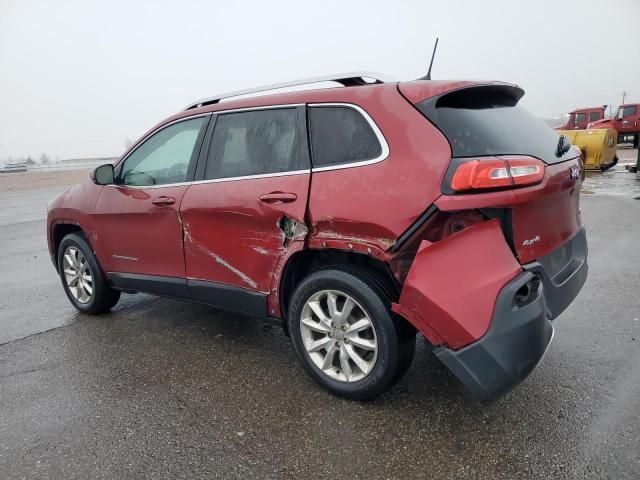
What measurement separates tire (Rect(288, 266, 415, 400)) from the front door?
3.84 ft

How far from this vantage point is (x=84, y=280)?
4336 mm

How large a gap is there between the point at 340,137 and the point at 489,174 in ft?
2.81

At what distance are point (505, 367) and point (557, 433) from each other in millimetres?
545

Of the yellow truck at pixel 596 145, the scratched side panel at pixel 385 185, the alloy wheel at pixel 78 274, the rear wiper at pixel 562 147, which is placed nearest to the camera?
the scratched side panel at pixel 385 185

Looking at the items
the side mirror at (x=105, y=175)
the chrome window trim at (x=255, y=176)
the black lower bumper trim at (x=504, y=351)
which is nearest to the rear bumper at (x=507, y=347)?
the black lower bumper trim at (x=504, y=351)

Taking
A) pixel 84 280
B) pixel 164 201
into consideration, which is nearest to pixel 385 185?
pixel 164 201

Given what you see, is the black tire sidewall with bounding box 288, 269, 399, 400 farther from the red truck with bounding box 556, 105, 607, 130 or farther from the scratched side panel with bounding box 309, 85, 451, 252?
the red truck with bounding box 556, 105, 607, 130

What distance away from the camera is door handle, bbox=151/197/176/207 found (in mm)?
3412

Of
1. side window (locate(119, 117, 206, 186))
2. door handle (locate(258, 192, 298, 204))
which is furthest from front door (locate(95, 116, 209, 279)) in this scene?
door handle (locate(258, 192, 298, 204))

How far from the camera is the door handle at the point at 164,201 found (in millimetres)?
3412

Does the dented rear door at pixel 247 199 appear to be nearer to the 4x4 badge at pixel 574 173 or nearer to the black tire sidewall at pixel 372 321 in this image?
the black tire sidewall at pixel 372 321

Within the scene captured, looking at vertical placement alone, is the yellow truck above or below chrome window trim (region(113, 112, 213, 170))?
below

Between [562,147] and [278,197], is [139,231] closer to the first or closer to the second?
[278,197]

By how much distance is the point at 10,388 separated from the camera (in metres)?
3.10
